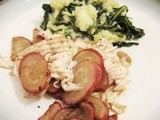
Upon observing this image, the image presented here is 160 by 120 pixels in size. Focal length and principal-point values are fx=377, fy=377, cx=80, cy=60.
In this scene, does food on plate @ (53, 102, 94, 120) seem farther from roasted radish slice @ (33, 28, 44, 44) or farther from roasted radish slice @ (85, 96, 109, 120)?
roasted radish slice @ (33, 28, 44, 44)

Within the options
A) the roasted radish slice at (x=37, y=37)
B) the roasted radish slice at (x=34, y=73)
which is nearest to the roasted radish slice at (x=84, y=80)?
the roasted radish slice at (x=34, y=73)

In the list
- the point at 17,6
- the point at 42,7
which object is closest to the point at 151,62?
the point at 42,7

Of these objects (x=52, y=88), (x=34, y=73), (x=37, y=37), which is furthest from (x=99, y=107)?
(x=37, y=37)

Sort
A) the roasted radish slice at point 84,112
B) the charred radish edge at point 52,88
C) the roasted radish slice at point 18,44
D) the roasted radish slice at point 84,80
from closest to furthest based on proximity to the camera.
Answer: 1. the roasted radish slice at point 84,112
2. the roasted radish slice at point 84,80
3. the charred radish edge at point 52,88
4. the roasted radish slice at point 18,44

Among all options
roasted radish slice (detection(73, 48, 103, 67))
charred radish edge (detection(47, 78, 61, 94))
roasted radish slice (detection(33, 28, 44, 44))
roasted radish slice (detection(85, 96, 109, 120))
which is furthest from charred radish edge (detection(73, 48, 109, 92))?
roasted radish slice (detection(33, 28, 44, 44))

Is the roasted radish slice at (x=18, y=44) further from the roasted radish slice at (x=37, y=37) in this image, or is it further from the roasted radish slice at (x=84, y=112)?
the roasted radish slice at (x=84, y=112)

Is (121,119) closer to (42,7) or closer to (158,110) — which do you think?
(158,110)

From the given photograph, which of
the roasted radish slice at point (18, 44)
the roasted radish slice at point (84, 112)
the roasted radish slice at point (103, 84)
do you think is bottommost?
the roasted radish slice at point (84, 112)
